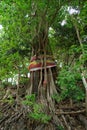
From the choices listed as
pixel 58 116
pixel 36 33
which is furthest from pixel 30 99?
pixel 36 33

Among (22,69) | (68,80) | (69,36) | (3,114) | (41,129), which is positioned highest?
(69,36)

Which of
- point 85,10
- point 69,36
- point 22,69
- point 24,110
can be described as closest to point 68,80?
point 24,110

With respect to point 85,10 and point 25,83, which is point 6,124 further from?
point 85,10

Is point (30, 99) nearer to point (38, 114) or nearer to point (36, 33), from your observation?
point (38, 114)

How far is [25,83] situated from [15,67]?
0.52 metres

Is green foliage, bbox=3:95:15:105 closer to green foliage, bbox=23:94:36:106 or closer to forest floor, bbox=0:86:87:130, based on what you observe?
forest floor, bbox=0:86:87:130

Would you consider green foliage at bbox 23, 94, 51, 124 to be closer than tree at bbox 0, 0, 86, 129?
Yes

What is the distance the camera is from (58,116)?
391 centimetres

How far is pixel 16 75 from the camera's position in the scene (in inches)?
221

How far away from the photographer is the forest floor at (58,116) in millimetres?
3801

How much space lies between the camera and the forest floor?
380cm

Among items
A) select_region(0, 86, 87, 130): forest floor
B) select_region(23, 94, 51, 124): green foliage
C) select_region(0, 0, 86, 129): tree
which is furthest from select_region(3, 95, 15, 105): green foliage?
select_region(23, 94, 51, 124): green foliage

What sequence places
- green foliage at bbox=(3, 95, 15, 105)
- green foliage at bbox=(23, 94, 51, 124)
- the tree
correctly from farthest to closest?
green foliage at bbox=(3, 95, 15, 105) → the tree → green foliage at bbox=(23, 94, 51, 124)

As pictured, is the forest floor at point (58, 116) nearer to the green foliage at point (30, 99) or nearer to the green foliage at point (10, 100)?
the green foliage at point (10, 100)
